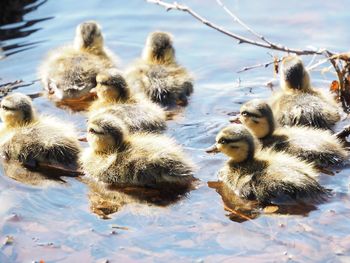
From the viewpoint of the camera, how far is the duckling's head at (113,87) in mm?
7008

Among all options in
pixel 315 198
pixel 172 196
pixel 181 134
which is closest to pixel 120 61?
pixel 181 134

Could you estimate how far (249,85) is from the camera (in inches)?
306

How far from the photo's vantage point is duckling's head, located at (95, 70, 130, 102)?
23.0 feet

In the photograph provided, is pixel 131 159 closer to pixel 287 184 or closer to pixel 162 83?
pixel 287 184

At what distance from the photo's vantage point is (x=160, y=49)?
7793mm

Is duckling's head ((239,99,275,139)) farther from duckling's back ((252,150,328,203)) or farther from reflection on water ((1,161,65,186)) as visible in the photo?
reflection on water ((1,161,65,186))

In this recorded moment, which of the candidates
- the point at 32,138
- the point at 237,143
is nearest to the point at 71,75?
the point at 32,138

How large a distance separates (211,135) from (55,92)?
1705 millimetres

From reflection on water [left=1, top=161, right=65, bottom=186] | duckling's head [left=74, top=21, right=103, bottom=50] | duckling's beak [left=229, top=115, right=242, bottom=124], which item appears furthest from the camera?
duckling's head [left=74, top=21, right=103, bottom=50]

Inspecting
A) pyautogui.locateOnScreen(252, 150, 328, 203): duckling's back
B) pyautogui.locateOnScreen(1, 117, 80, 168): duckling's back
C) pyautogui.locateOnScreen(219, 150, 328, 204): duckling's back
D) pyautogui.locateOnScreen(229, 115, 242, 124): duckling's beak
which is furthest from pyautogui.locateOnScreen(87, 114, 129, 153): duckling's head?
pyautogui.locateOnScreen(229, 115, 242, 124): duckling's beak

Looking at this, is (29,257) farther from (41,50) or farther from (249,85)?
(41,50)

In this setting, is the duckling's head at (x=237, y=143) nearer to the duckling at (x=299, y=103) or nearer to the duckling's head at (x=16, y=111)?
the duckling at (x=299, y=103)

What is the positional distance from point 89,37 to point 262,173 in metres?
3.00

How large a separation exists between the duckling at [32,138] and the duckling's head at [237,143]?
3.78ft
